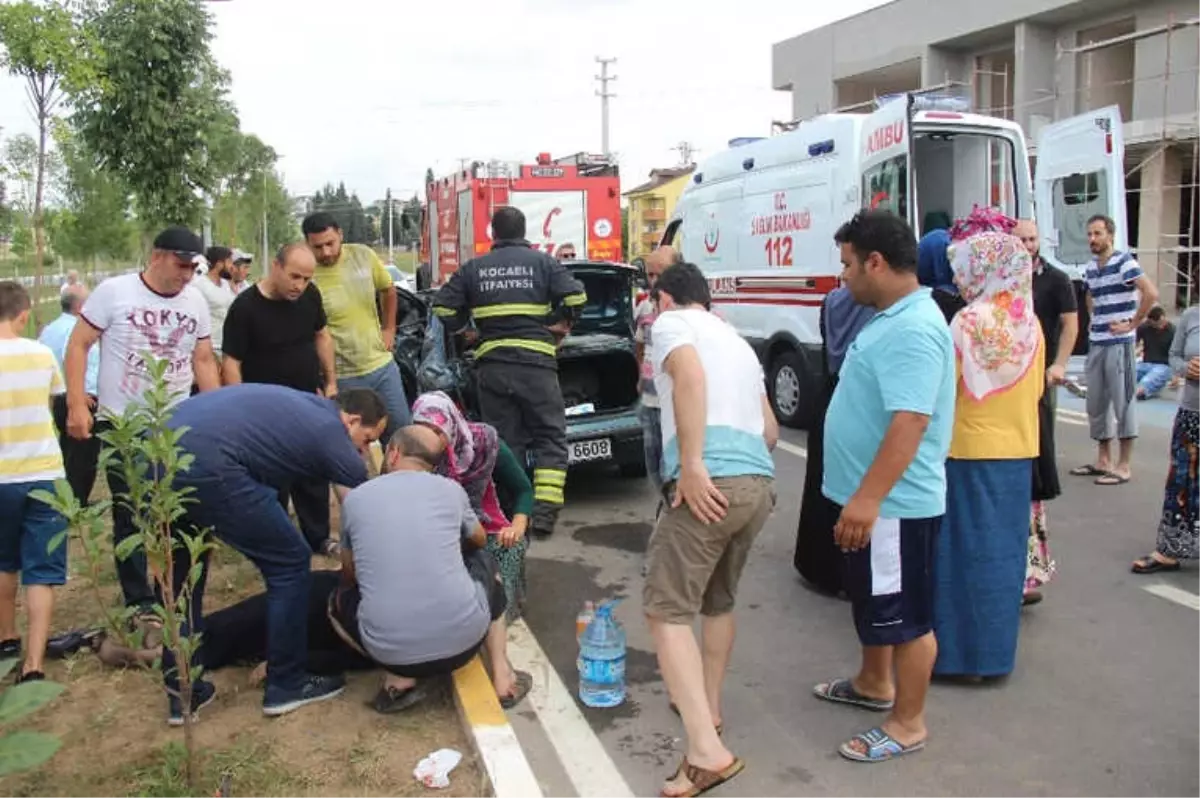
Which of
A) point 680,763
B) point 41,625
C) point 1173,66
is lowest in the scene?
point 680,763

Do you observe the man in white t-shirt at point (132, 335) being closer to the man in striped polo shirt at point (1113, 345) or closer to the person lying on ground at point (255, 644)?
the person lying on ground at point (255, 644)

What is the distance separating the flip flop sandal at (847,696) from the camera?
3809 mm

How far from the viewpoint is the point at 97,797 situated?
10.1 feet

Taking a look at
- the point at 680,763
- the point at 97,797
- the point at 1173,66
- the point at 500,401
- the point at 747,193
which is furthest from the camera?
the point at 1173,66

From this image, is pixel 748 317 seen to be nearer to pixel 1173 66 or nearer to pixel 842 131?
pixel 842 131

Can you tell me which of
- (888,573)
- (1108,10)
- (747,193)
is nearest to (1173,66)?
(1108,10)

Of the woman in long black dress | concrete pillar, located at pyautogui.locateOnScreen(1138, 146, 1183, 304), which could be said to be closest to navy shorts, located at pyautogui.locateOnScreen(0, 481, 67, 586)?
the woman in long black dress

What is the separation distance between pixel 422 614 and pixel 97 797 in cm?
111

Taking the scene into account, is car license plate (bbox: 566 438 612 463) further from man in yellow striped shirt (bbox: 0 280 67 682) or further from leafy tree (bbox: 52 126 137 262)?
leafy tree (bbox: 52 126 137 262)

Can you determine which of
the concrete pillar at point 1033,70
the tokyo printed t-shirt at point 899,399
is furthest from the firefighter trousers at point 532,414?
the concrete pillar at point 1033,70

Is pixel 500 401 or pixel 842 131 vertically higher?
pixel 842 131

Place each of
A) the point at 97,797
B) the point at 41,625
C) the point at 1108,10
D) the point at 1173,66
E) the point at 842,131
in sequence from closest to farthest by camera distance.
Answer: the point at 97,797 < the point at 41,625 < the point at 842,131 < the point at 1173,66 < the point at 1108,10

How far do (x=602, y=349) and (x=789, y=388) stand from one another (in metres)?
3.01

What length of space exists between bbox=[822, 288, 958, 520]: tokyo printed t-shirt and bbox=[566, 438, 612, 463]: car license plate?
3.44 m
